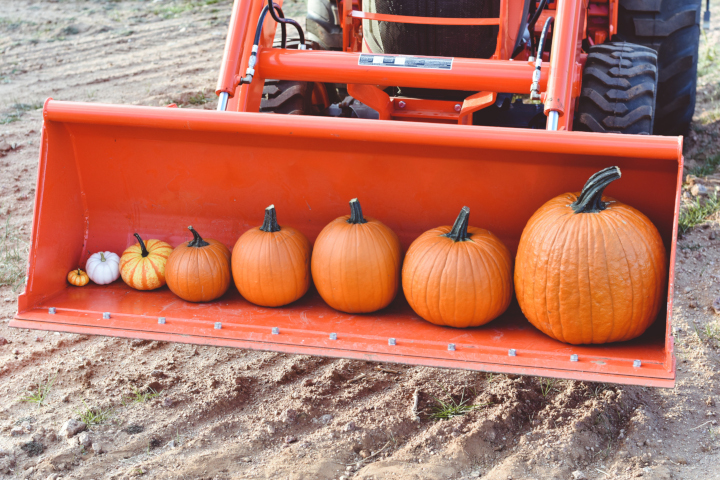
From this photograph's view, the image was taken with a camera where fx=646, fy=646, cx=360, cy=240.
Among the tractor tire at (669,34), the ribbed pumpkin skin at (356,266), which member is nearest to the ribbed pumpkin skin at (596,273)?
the ribbed pumpkin skin at (356,266)

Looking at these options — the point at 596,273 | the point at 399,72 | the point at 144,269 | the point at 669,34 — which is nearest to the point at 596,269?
the point at 596,273

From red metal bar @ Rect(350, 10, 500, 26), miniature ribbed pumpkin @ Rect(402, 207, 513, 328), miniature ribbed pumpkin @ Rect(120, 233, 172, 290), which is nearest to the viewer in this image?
miniature ribbed pumpkin @ Rect(402, 207, 513, 328)

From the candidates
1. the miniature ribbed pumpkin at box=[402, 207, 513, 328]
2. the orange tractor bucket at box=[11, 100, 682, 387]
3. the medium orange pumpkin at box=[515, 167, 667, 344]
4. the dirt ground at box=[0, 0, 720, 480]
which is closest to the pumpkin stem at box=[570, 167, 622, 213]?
the medium orange pumpkin at box=[515, 167, 667, 344]

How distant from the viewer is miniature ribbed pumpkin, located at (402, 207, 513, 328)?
275 cm

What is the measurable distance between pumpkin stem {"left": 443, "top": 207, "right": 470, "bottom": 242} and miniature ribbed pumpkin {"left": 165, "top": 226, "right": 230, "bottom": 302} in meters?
1.09

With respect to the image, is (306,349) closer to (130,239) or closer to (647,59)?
(130,239)

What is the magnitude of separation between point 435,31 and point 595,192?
1.74 m

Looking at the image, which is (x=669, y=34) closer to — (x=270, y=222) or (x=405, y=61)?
Result: (x=405, y=61)

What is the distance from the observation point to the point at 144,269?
3.11m

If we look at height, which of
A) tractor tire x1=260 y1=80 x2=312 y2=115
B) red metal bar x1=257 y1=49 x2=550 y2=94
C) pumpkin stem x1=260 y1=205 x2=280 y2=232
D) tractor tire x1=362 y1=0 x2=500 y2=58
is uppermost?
tractor tire x1=362 y1=0 x2=500 y2=58

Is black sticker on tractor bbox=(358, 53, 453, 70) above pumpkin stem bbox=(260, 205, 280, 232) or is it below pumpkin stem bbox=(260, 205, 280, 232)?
above

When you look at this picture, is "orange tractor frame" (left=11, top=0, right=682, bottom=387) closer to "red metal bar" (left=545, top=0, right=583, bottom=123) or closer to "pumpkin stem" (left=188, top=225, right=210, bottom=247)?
"red metal bar" (left=545, top=0, right=583, bottom=123)

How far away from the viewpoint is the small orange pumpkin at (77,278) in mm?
3148

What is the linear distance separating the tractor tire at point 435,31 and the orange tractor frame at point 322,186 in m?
0.10
